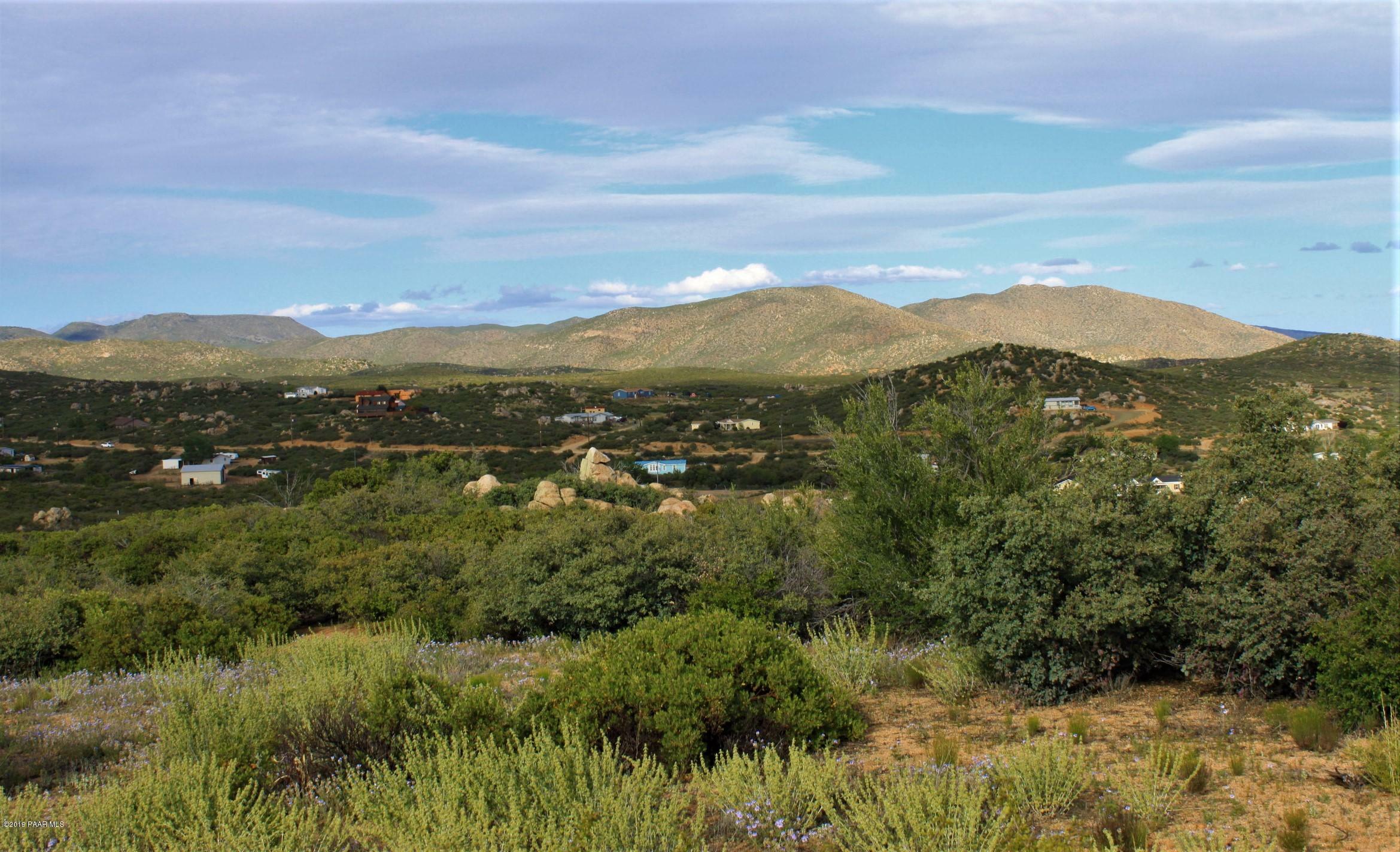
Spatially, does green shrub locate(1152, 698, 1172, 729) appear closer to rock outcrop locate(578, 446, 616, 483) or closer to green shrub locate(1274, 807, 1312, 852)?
green shrub locate(1274, 807, 1312, 852)

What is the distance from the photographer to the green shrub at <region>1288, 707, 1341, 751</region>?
6066 millimetres

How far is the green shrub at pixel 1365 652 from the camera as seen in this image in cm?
605

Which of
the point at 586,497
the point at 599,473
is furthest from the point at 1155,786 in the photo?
the point at 599,473

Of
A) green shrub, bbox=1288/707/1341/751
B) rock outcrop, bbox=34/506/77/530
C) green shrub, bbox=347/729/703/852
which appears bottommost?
rock outcrop, bbox=34/506/77/530

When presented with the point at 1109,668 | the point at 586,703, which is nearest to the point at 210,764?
the point at 586,703

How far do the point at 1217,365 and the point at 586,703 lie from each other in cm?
8085

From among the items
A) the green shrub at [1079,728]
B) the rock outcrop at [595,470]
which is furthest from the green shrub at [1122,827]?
the rock outcrop at [595,470]

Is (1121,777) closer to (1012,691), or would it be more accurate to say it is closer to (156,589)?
(1012,691)

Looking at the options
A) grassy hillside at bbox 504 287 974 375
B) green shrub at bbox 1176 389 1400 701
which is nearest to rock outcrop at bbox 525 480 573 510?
green shrub at bbox 1176 389 1400 701

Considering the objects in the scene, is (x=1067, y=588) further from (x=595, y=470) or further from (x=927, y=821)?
(x=595, y=470)

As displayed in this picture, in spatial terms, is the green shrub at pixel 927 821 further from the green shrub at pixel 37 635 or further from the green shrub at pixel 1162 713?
the green shrub at pixel 37 635

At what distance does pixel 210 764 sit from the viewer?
208 inches

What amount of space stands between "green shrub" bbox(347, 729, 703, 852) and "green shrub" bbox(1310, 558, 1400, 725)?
447cm

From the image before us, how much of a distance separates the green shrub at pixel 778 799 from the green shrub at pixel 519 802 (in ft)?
0.83
